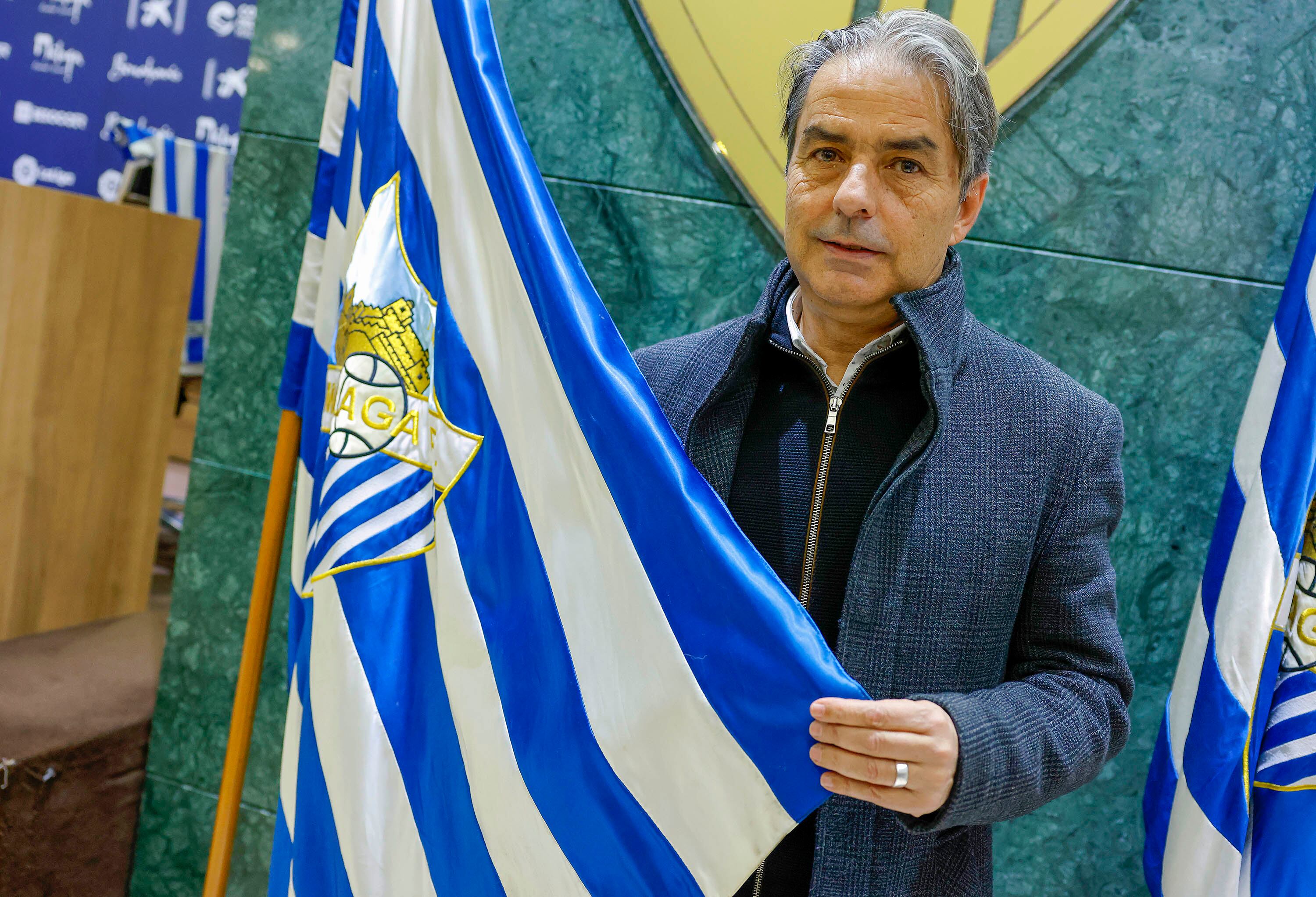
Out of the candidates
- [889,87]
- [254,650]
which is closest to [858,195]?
[889,87]

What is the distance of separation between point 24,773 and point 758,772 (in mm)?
1678

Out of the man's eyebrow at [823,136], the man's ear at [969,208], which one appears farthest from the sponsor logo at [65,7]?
the man's ear at [969,208]

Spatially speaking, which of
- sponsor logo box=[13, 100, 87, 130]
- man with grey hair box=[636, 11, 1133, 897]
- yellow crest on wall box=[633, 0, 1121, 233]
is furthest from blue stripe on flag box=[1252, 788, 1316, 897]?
sponsor logo box=[13, 100, 87, 130]

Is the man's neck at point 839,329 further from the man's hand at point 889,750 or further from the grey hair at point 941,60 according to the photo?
the man's hand at point 889,750

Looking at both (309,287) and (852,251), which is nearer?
(852,251)

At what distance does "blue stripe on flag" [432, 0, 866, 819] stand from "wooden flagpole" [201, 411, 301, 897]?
2.44ft

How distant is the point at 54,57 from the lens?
280 centimetres

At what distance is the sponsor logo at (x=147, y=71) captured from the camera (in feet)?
8.79

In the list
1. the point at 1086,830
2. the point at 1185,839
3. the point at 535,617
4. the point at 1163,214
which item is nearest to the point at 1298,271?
the point at 1163,214

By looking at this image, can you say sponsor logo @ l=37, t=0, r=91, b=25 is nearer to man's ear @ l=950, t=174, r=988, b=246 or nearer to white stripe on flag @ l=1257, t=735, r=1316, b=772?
man's ear @ l=950, t=174, r=988, b=246

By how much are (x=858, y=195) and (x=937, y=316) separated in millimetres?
163

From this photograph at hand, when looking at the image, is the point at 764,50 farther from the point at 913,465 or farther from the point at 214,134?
the point at 214,134

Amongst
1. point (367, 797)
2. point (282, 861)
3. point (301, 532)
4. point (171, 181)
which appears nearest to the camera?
point (367, 797)

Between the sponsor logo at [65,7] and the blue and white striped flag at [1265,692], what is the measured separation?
3019mm
